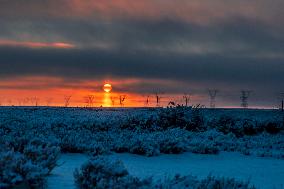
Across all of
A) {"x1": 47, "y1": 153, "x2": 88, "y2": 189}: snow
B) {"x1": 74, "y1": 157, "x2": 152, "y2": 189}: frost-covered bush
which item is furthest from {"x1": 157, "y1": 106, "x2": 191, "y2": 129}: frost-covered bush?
{"x1": 74, "y1": 157, "x2": 152, "y2": 189}: frost-covered bush

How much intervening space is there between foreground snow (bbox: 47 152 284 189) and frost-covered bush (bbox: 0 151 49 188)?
1.16 m

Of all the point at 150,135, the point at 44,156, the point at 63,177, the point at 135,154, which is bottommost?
the point at 63,177

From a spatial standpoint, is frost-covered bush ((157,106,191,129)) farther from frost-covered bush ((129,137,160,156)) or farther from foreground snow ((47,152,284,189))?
frost-covered bush ((129,137,160,156))

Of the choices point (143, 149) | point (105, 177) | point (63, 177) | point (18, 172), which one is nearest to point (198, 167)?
point (143, 149)

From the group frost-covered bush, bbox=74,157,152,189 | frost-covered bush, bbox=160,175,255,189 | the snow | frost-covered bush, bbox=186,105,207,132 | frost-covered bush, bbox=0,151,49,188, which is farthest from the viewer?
frost-covered bush, bbox=186,105,207,132

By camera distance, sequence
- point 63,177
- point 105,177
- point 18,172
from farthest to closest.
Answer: point 63,177
point 105,177
point 18,172

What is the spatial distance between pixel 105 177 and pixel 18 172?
1.36 meters

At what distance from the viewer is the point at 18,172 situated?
8.34 m

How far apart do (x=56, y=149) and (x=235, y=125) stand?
18431 millimetres

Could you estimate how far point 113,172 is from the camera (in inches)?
351

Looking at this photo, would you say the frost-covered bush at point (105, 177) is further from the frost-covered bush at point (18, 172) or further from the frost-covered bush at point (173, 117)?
the frost-covered bush at point (173, 117)

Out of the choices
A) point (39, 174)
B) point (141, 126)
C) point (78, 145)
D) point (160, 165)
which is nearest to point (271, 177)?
point (160, 165)

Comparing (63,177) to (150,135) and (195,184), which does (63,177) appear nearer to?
(195,184)

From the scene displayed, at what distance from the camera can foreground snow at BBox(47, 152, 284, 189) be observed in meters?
11.7
